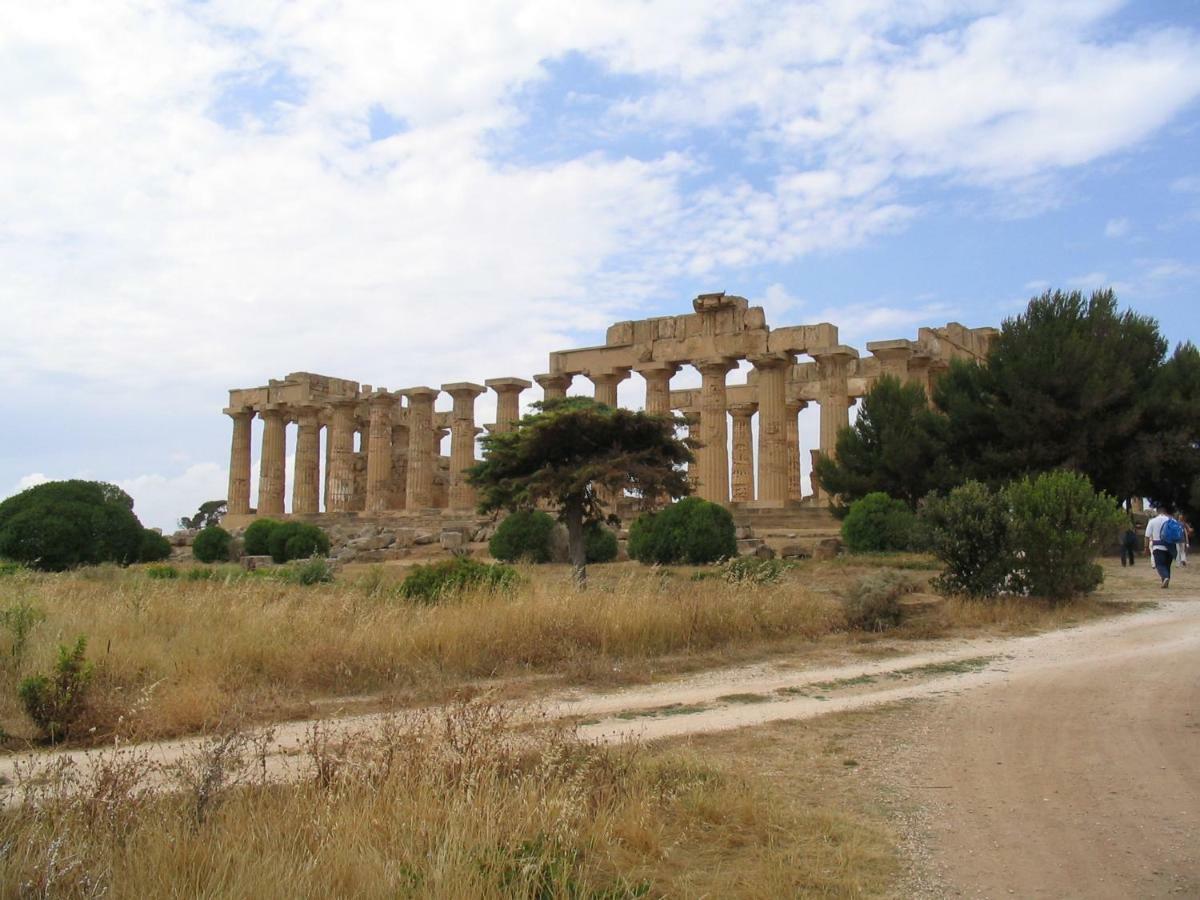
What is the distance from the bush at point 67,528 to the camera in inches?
961

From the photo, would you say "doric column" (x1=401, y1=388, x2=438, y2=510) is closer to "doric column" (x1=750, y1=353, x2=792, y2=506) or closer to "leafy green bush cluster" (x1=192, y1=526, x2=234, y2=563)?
"leafy green bush cluster" (x1=192, y1=526, x2=234, y2=563)

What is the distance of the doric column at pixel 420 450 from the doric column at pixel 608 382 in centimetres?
862

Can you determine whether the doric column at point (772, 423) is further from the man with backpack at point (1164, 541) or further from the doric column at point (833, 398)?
the man with backpack at point (1164, 541)

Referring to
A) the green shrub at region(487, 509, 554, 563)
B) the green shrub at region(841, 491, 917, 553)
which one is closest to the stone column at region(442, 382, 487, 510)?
the green shrub at region(487, 509, 554, 563)

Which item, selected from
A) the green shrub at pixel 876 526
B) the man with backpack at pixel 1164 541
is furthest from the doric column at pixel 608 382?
the man with backpack at pixel 1164 541

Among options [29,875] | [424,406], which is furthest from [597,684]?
[424,406]

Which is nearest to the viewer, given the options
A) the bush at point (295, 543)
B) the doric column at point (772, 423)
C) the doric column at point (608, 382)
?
the bush at point (295, 543)

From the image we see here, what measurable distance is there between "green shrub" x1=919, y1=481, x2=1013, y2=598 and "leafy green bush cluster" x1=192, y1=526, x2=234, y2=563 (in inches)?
1023

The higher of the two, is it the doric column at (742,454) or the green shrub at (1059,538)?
the doric column at (742,454)

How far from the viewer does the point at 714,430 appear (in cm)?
3588

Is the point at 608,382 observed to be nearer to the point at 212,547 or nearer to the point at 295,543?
the point at 295,543

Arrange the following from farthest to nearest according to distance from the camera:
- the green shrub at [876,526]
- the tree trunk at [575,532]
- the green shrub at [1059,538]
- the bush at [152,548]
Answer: the bush at [152,548], the green shrub at [876,526], the tree trunk at [575,532], the green shrub at [1059,538]

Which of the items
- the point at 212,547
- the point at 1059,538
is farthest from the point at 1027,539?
the point at 212,547

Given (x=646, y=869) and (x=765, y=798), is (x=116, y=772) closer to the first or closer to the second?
(x=646, y=869)
